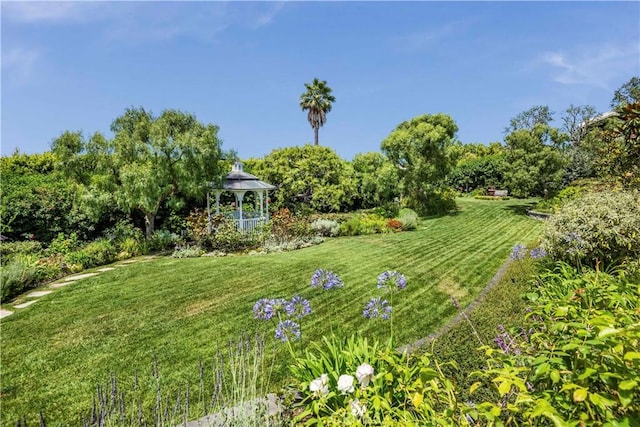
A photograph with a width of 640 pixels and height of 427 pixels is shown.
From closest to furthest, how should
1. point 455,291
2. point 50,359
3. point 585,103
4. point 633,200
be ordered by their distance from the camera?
point 50,359
point 633,200
point 455,291
point 585,103

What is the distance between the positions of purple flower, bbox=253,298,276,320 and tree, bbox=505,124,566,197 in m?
17.7

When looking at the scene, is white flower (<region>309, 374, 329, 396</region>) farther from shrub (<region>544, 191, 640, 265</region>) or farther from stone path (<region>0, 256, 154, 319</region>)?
stone path (<region>0, 256, 154, 319</region>)

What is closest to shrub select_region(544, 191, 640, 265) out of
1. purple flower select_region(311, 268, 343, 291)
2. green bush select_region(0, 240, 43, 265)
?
purple flower select_region(311, 268, 343, 291)

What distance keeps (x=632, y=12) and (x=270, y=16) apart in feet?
24.8

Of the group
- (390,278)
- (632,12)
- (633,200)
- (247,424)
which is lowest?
(247,424)

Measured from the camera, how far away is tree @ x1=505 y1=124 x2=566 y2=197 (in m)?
16.7

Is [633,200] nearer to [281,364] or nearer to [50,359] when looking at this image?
[281,364]

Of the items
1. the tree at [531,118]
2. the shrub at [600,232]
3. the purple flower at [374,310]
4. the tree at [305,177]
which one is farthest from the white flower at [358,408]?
the tree at [531,118]

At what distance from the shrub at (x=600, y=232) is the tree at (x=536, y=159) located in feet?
39.9

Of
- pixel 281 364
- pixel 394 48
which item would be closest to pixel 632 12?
pixel 394 48

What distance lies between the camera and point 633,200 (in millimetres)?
5578

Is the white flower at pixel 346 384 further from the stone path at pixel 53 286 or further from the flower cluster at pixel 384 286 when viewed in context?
the stone path at pixel 53 286

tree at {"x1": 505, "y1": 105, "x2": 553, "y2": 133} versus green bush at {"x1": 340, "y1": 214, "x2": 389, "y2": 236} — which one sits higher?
tree at {"x1": 505, "y1": 105, "x2": 553, "y2": 133}

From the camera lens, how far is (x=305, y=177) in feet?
55.7
